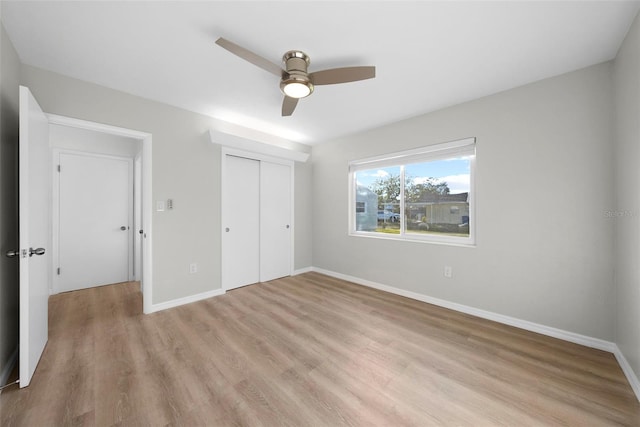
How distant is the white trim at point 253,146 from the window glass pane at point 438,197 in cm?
185

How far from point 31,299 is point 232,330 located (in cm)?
144

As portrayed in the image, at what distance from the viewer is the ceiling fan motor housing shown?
1866 millimetres

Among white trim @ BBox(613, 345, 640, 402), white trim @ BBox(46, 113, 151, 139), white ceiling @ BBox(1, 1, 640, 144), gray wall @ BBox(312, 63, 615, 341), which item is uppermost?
white ceiling @ BBox(1, 1, 640, 144)

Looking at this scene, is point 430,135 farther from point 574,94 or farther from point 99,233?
point 99,233

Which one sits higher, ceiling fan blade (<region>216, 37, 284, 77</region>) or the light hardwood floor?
ceiling fan blade (<region>216, 37, 284, 77</region>)

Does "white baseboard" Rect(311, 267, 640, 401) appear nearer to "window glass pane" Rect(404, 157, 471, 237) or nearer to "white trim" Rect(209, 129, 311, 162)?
"window glass pane" Rect(404, 157, 471, 237)

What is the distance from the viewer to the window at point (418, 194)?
2.86m

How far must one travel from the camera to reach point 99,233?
3.60m

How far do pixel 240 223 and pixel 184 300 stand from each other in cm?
125

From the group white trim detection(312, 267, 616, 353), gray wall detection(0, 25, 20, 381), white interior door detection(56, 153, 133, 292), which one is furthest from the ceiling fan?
white interior door detection(56, 153, 133, 292)

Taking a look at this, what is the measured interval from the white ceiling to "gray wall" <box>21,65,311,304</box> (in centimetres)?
20

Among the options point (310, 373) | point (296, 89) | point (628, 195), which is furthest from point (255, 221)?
point (628, 195)

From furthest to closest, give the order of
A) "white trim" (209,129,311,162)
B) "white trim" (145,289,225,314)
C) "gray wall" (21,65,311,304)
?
"white trim" (209,129,311,162), "white trim" (145,289,225,314), "gray wall" (21,65,311,304)

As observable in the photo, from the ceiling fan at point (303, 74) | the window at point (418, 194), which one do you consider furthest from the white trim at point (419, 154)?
the ceiling fan at point (303, 74)
